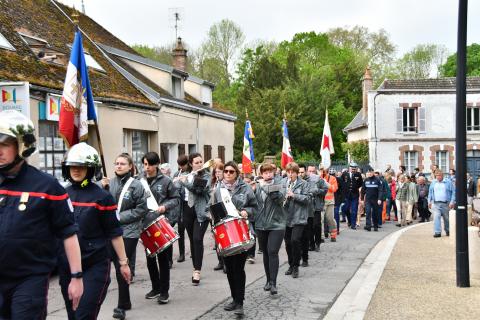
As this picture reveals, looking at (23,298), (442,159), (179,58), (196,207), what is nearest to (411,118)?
(442,159)

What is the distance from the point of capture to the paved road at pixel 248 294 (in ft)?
25.2

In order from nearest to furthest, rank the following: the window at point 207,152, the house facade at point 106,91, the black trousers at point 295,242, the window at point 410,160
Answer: the black trousers at point 295,242 → the house facade at point 106,91 → the window at point 207,152 → the window at point 410,160

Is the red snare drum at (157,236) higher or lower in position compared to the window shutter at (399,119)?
lower

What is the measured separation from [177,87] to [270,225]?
19.4m

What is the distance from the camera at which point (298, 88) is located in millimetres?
54219

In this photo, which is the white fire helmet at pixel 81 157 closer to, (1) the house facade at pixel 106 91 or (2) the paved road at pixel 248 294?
(2) the paved road at pixel 248 294

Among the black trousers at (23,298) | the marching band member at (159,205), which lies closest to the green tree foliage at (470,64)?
the marching band member at (159,205)

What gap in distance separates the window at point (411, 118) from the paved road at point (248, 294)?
34638 millimetres

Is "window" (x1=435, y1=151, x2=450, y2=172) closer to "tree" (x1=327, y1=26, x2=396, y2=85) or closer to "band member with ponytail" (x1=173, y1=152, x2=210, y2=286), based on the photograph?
"tree" (x1=327, y1=26, x2=396, y2=85)

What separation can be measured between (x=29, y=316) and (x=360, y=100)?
2362 inches

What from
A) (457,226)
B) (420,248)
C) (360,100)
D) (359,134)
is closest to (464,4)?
(457,226)

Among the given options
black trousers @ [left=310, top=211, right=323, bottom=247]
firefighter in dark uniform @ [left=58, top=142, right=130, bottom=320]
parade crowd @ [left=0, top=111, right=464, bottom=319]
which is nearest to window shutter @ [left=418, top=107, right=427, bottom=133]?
parade crowd @ [left=0, top=111, right=464, bottom=319]

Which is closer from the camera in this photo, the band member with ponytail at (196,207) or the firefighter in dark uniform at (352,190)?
the band member with ponytail at (196,207)

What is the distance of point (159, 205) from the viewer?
8.71 metres
